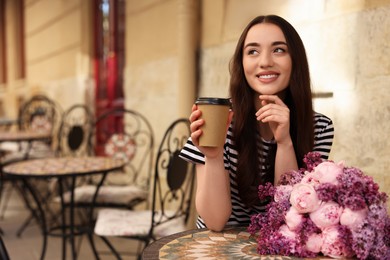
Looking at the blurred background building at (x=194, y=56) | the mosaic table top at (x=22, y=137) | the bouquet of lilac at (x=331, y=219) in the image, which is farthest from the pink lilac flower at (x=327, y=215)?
the mosaic table top at (x=22, y=137)

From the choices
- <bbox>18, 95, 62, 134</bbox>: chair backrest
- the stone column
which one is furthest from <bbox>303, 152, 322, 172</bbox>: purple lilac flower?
<bbox>18, 95, 62, 134</bbox>: chair backrest

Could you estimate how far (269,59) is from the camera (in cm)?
128

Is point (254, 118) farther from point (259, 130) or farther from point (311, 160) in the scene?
point (311, 160)

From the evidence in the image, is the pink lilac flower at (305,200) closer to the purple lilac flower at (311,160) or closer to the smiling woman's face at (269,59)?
the purple lilac flower at (311,160)

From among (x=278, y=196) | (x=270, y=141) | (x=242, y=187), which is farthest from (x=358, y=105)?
(x=278, y=196)

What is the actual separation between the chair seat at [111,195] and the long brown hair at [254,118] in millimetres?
1578

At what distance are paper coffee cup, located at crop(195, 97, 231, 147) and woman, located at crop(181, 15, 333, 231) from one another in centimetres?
12

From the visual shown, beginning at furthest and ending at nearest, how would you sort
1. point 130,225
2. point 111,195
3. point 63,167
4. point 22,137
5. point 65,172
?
Answer: point 22,137 < point 111,195 < point 63,167 < point 65,172 < point 130,225

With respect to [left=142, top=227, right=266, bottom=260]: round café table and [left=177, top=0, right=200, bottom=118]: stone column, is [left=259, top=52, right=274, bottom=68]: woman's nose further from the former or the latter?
[left=177, top=0, right=200, bottom=118]: stone column

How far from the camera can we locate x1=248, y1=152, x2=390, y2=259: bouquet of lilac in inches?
36.5

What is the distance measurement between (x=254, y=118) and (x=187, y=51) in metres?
1.81

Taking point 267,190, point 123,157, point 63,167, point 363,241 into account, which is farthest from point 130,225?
point 363,241

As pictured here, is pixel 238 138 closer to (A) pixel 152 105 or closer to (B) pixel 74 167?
(B) pixel 74 167

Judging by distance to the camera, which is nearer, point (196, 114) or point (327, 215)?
point (327, 215)
